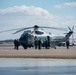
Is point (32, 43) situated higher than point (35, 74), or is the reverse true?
point (35, 74)

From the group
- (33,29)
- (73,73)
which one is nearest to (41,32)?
(33,29)

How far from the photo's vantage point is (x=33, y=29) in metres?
64.1

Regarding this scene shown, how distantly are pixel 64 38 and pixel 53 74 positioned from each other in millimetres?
52513

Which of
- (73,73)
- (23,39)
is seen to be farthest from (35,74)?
(23,39)

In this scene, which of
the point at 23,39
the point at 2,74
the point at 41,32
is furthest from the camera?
the point at 41,32

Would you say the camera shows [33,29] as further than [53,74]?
Yes

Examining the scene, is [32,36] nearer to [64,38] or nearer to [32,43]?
[32,43]

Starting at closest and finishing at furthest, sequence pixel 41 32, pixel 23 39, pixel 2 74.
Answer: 1. pixel 2 74
2. pixel 23 39
3. pixel 41 32

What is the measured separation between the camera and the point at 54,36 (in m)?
64.6

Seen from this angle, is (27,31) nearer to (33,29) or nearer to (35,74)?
(33,29)

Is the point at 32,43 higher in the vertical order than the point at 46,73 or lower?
lower

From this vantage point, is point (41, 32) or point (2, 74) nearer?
point (2, 74)

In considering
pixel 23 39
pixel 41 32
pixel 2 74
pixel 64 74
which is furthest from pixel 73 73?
pixel 41 32

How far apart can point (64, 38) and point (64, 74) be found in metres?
52.4
